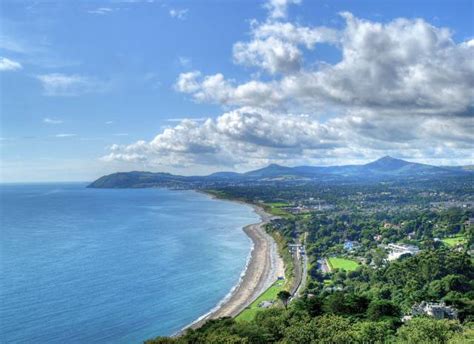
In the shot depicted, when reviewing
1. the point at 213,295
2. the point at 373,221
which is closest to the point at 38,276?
the point at 213,295

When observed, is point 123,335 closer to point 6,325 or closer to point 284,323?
point 6,325

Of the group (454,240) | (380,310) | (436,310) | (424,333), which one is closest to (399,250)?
(454,240)

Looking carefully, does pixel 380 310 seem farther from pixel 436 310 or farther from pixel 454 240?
pixel 454 240

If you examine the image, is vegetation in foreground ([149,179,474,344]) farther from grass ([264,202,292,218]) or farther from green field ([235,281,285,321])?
grass ([264,202,292,218])

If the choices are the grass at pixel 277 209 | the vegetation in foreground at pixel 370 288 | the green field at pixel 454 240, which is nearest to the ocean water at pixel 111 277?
the vegetation in foreground at pixel 370 288

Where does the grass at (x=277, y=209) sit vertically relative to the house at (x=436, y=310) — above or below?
above

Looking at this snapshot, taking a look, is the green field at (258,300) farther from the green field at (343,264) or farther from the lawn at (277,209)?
the lawn at (277,209)

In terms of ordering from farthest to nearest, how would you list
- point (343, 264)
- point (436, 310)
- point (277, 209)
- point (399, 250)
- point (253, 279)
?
point (277, 209)
point (399, 250)
point (343, 264)
point (253, 279)
point (436, 310)
